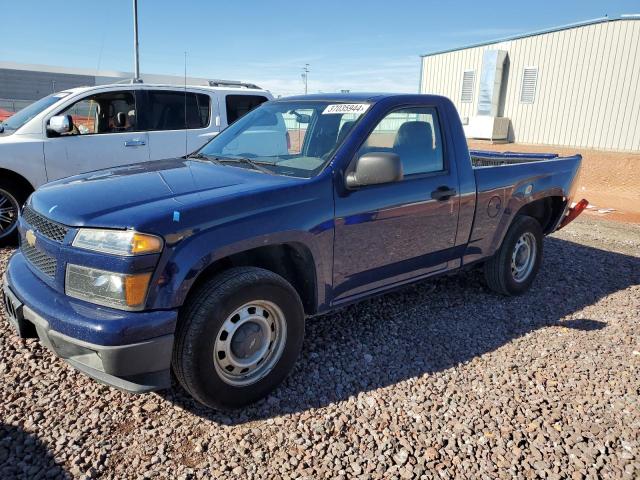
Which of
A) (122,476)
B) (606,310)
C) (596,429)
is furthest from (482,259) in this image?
(122,476)

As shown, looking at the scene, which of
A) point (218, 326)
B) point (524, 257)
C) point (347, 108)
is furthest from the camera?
point (524, 257)

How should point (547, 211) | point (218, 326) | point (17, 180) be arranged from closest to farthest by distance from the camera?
point (218, 326) < point (547, 211) < point (17, 180)

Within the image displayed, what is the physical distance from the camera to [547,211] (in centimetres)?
536

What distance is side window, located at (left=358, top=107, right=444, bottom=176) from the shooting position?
370cm

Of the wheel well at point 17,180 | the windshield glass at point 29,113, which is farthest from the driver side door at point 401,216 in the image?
the windshield glass at point 29,113

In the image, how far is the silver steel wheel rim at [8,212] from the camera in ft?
19.1

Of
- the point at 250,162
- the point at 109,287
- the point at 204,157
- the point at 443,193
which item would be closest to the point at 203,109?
the point at 204,157

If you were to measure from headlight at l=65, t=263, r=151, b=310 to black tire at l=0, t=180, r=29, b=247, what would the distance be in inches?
155

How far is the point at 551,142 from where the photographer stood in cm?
2117

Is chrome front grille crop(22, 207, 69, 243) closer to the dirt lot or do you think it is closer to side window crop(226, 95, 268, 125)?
side window crop(226, 95, 268, 125)

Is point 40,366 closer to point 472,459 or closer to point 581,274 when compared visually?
point 472,459

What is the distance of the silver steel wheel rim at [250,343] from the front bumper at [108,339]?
0.34 meters

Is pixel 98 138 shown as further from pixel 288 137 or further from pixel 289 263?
pixel 289 263

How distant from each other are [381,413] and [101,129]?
5463 millimetres
